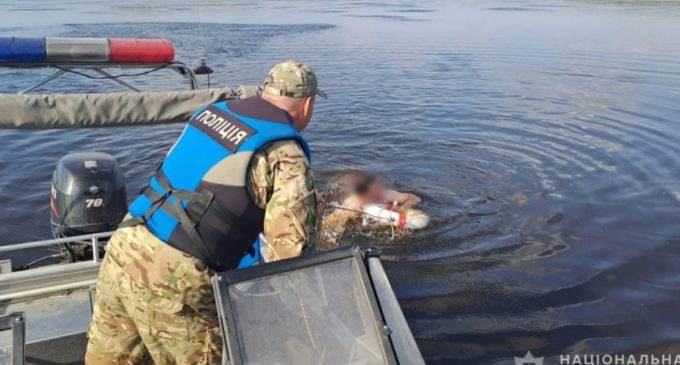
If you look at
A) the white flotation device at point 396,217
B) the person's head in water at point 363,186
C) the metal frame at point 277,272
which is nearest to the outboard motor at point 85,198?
the metal frame at point 277,272

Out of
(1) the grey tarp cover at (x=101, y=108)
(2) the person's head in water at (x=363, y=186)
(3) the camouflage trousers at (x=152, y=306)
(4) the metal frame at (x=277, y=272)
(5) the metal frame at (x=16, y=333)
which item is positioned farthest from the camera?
(2) the person's head in water at (x=363, y=186)

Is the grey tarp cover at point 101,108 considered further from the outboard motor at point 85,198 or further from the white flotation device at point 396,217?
the white flotation device at point 396,217

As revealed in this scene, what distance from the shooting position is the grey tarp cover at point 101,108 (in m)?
4.10

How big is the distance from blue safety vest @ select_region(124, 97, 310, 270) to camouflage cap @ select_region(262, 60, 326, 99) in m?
0.10

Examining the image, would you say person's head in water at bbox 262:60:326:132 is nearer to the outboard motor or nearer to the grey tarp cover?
the grey tarp cover

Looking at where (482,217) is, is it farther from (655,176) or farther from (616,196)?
(655,176)

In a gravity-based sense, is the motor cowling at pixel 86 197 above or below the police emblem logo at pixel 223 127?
below

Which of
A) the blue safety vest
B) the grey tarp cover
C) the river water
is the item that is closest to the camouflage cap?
the blue safety vest

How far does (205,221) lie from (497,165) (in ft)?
26.4

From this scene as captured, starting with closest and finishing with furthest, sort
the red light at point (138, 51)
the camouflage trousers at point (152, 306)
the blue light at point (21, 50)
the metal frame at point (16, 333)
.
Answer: the metal frame at point (16, 333)
the camouflage trousers at point (152, 306)
the blue light at point (21, 50)
the red light at point (138, 51)

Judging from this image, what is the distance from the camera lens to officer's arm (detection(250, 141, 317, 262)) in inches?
102

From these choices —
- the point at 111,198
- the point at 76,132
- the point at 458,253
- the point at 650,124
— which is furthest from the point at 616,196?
the point at 76,132

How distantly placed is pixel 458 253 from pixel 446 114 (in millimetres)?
7412

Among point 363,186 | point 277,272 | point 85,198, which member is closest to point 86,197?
point 85,198
